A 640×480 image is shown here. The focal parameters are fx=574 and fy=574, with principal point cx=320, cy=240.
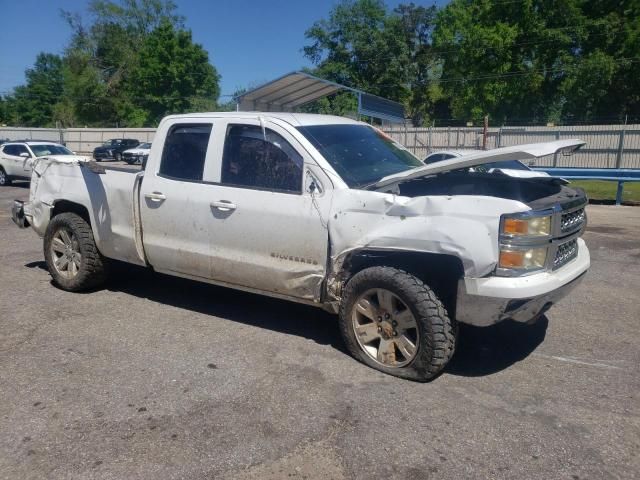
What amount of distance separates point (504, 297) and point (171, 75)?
6008 cm

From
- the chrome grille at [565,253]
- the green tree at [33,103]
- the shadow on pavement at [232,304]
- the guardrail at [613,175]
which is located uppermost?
the green tree at [33,103]

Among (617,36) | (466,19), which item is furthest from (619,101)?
(466,19)

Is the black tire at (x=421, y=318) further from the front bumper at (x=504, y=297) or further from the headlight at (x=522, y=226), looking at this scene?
the headlight at (x=522, y=226)

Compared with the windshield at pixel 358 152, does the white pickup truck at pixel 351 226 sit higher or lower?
lower

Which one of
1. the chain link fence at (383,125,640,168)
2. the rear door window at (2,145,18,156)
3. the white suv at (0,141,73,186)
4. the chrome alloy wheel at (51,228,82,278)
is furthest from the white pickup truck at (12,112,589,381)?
the chain link fence at (383,125,640,168)

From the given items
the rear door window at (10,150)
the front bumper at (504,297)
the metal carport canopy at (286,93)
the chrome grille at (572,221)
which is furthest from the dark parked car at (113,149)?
the front bumper at (504,297)

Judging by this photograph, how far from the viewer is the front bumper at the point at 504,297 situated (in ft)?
11.7

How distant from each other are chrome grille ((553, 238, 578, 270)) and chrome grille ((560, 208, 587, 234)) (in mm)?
104

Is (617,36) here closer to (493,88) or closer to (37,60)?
(493,88)

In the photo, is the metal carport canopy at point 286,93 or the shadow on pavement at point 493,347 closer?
the shadow on pavement at point 493,347

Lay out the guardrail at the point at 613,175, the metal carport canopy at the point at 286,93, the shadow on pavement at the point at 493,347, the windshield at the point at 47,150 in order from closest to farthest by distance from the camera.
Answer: the shadow on pavement at the point at 493,347, the metal carport canopy at the point at 286,93, the guardrail at the point at 613,175, the windshield at the point at 47,150

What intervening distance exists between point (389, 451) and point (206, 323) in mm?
2516

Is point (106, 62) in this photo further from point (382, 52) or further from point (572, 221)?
point (572, 221)

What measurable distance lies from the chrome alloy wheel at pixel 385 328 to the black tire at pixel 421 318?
0.04m
